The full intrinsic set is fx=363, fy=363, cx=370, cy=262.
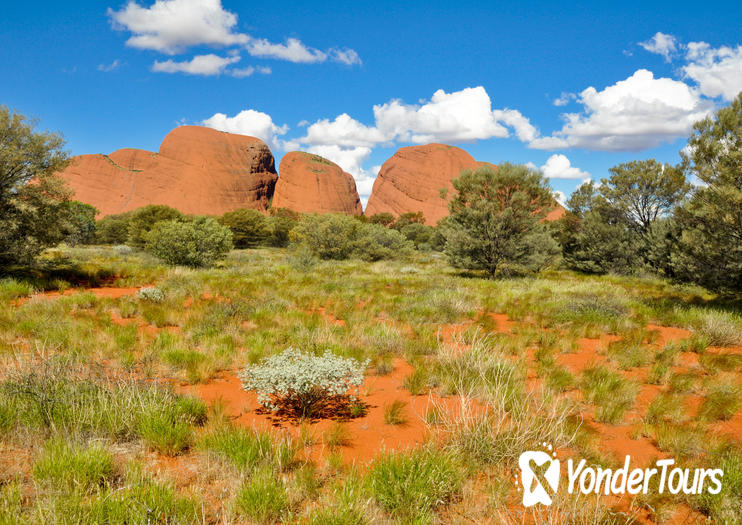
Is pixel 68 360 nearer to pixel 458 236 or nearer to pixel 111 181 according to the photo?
pixel 458 236

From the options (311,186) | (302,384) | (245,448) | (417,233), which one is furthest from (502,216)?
(311,186)

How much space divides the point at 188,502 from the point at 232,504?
29 cm

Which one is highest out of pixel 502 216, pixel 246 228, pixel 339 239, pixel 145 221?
pixel 246 228

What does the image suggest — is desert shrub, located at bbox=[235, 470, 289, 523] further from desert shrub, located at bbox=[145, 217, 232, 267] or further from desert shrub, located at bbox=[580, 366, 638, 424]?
desert shrub, located at bbox=[145, 217, 232, 267]

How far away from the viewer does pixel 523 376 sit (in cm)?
523

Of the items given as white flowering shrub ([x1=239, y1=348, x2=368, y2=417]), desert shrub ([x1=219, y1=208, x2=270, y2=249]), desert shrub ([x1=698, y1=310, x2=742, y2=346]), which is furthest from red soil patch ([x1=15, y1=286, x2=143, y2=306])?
desert shrub ([x1=219, y1=208, x2=270, y2=249])

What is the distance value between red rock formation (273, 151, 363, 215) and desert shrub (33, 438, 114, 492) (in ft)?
385

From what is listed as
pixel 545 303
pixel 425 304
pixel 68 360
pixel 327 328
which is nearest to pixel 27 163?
pixel 68 360

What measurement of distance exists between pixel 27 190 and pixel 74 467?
42.7ft

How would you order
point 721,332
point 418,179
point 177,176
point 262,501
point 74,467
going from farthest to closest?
point 418,179
point 177,176
point 721,332
point 74,467
point 262,501

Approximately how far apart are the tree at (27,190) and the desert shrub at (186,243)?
20.1 ft
